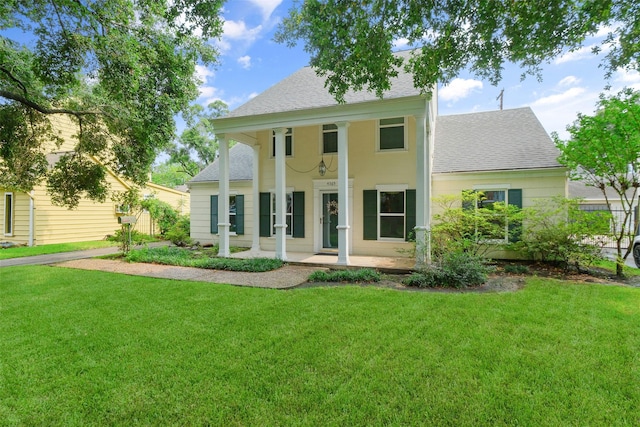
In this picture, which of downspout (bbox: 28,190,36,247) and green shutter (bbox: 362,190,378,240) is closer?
green shutter (bbox: 362,190,378,240)

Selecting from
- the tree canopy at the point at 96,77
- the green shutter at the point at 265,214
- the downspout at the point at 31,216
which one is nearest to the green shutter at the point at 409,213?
the green shutter at the point at 265,214

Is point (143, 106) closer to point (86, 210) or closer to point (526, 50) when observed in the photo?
point (526, 50)

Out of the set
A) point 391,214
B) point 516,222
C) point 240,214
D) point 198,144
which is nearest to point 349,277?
point 391,214

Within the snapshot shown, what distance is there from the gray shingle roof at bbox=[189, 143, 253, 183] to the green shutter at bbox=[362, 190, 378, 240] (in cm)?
498

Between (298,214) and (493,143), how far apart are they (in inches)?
290

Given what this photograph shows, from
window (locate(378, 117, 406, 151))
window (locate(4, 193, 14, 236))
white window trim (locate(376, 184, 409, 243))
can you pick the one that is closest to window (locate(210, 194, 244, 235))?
white window trim (locate(376, 184, 409, 243))

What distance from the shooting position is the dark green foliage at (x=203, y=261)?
335 inches

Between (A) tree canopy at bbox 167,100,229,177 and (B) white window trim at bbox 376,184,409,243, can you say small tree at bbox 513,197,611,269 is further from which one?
(A) tree canopy at bbox 167,100,229,177

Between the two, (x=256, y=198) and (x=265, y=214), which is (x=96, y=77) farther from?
(x=265, y=214)

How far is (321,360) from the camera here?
330 centimetres

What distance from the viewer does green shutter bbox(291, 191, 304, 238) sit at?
1127 centimetres

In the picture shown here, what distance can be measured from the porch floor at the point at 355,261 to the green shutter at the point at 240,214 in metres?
1.88

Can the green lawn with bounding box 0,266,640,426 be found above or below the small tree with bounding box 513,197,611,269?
below

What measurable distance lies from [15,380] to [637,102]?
11680 millimetres
